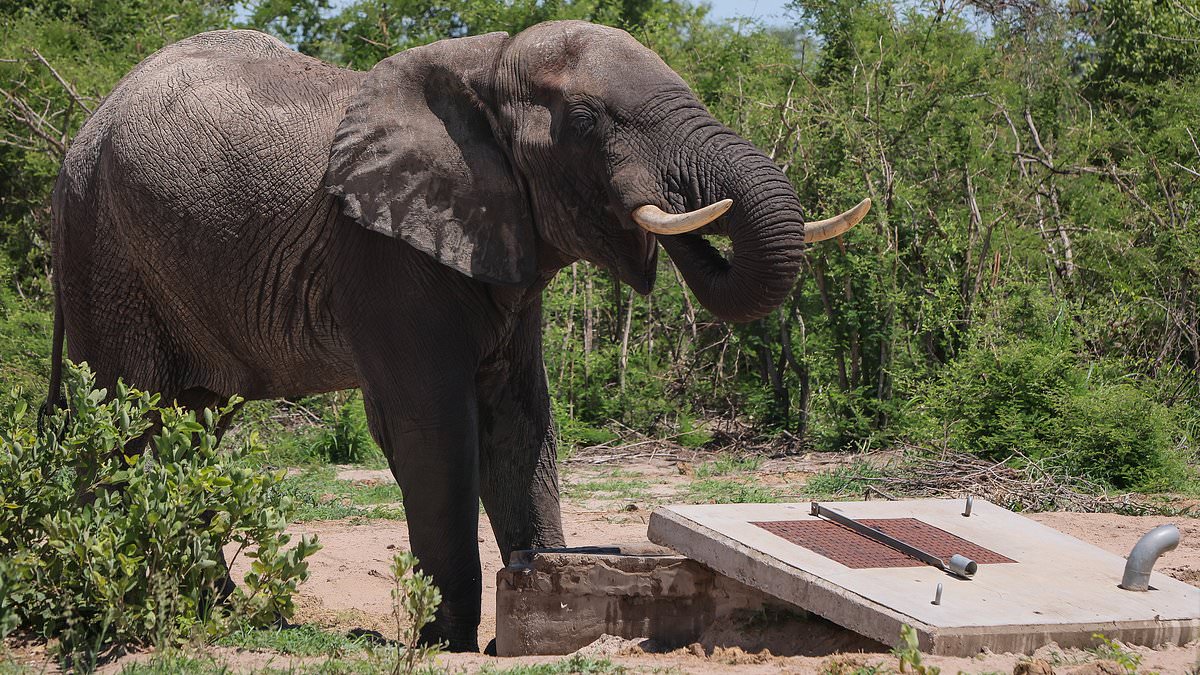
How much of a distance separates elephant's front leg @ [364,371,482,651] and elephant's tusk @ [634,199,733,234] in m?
1.18

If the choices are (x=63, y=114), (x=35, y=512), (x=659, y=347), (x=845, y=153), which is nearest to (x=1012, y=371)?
(x=845, y=153)

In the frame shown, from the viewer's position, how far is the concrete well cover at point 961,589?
4492mm

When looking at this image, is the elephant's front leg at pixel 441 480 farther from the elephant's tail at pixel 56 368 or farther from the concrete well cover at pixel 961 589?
the elephant's tail at pixel 56 368

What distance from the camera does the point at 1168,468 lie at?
9.30 metres

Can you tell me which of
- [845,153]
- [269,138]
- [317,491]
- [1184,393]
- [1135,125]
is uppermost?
[1135,125]

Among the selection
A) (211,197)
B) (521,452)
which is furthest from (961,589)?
(211,197)

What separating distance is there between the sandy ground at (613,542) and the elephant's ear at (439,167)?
5.44 feet

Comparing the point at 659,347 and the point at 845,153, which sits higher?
the point at 845,153

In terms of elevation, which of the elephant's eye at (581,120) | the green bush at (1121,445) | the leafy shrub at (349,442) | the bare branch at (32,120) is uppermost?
the bare branch at (32,120)

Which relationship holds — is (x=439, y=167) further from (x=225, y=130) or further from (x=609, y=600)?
(x=609, y=600)

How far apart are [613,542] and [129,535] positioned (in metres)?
3.62

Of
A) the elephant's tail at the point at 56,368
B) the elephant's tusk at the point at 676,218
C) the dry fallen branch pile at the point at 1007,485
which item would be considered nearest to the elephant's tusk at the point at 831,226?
the elephant's tusk at the point at 676,218

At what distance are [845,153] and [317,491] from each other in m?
5.30

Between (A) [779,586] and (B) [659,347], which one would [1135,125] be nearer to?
(B) [659,347]
